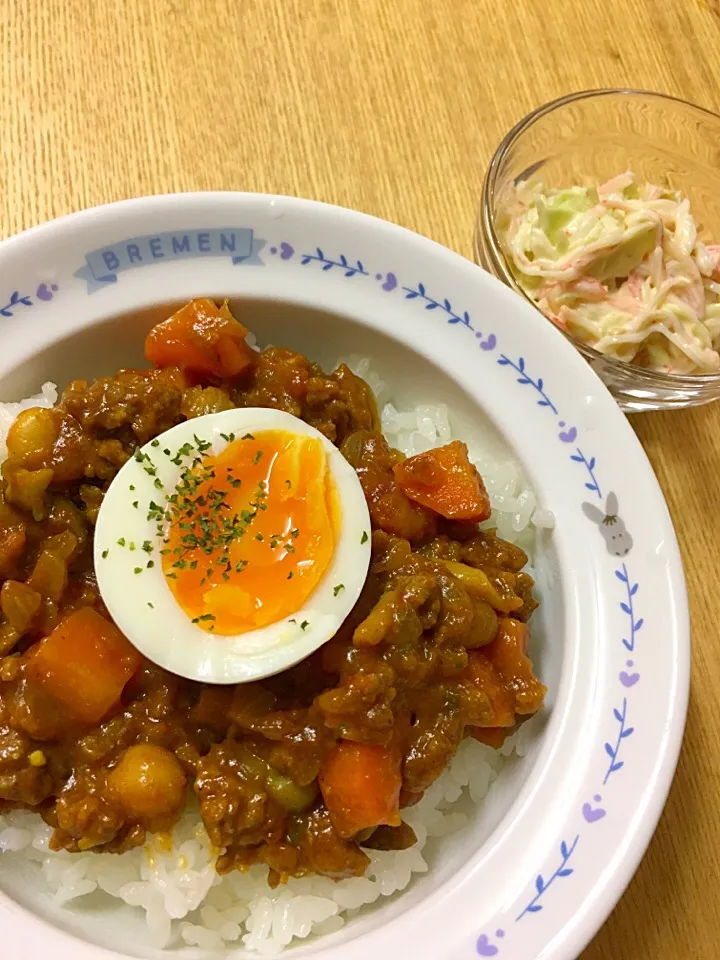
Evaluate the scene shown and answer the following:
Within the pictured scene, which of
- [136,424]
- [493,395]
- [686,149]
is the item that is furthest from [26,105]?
[686,149]

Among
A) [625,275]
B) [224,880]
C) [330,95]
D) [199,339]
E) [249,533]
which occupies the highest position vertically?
[330,95]

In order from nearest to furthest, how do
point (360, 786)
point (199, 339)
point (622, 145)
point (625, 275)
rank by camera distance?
point (360, 786) < point (199, 339) < point (625, 275) < point (622, 145)

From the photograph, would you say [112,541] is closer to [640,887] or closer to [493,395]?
[493,395]

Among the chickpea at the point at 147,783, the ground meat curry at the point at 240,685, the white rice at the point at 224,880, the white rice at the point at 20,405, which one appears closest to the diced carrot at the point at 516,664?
the ground meat curry at the point at 240,685

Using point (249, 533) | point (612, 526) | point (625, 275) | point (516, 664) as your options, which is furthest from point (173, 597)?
point (625, 275)

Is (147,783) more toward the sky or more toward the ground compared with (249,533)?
more toward the ground

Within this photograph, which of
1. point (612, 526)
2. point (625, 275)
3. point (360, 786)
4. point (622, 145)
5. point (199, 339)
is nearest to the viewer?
point (360, 786)

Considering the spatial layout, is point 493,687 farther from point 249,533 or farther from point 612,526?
point 249,533
